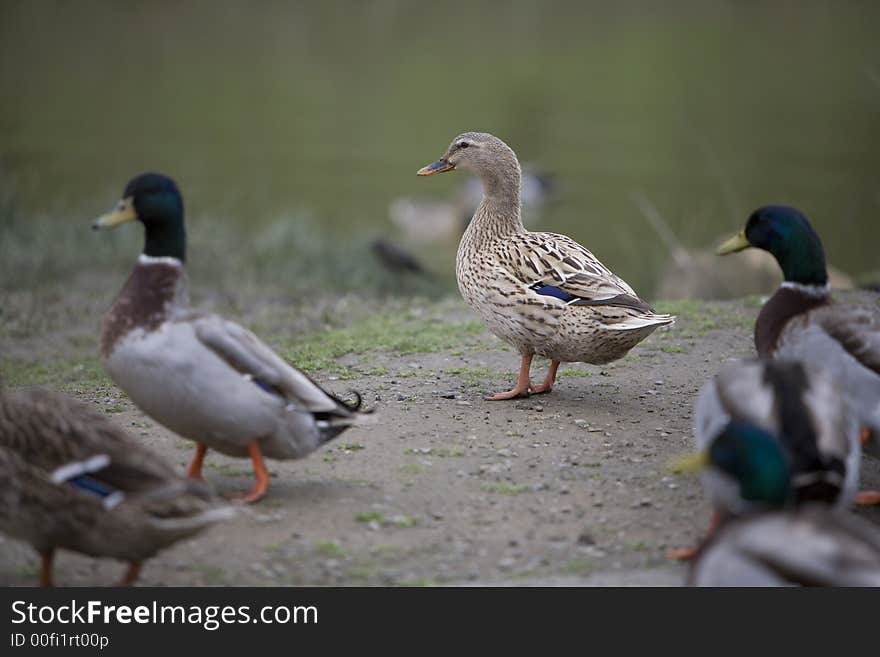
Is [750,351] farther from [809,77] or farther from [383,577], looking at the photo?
[809,77]

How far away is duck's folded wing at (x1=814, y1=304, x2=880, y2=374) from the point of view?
4.86 m

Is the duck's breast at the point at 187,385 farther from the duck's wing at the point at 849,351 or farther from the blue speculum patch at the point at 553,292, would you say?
the duck's wing at the point at 849,351

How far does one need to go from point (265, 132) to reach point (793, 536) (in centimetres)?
1559

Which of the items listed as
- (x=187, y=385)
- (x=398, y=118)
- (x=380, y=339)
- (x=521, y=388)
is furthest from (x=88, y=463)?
(x=398, y=118)

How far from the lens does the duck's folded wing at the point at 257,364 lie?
4.72 meters

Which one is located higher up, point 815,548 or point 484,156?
point 484,156

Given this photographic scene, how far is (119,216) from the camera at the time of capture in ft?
16.2

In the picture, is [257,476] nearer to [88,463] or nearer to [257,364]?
[257,364]

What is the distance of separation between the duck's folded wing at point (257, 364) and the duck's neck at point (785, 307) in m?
1.91

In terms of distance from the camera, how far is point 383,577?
432 centimetres

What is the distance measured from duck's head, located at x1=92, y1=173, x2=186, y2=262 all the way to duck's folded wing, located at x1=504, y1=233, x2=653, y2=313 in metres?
2.09

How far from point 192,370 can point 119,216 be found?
0.80 m

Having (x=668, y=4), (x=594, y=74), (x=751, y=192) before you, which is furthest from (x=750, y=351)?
(x=668, y=4)

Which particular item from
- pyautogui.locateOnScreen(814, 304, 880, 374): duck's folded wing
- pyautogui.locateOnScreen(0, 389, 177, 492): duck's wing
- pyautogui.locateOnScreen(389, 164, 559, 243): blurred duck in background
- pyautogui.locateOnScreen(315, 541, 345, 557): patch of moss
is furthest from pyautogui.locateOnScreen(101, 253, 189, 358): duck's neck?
pyautogui.locateOnScreen(389, 164, 559, 243): blurred duck in background
